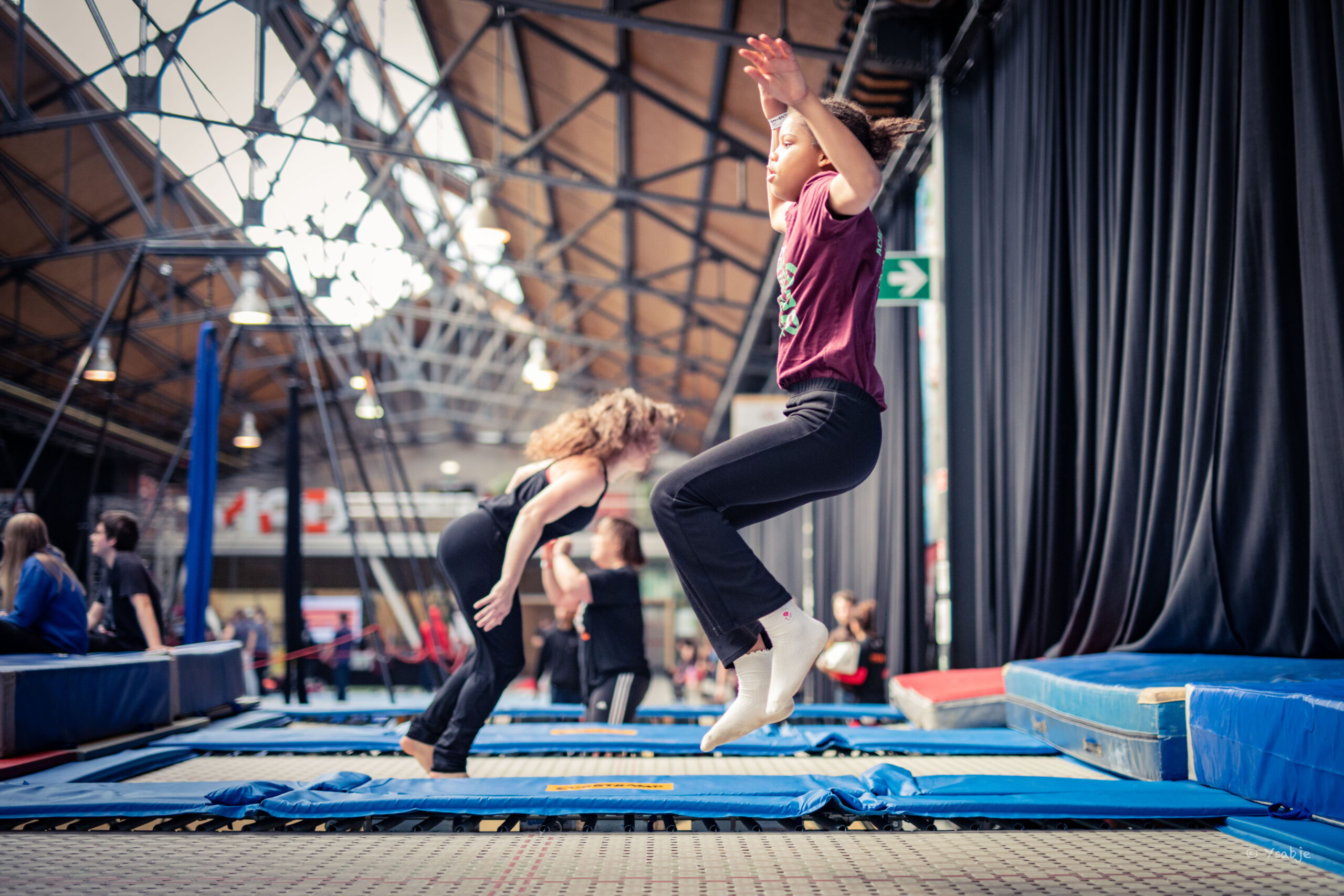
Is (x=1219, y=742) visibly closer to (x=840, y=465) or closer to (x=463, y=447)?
(x=840, y=465)

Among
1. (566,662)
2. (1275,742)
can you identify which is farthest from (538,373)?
(1275,742)

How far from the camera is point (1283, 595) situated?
278 centimetres

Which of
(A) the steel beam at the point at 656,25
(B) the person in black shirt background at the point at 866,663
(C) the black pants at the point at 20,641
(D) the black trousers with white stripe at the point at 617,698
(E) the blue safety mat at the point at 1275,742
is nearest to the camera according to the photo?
(E) the blue safety mat at the point at 1275,742

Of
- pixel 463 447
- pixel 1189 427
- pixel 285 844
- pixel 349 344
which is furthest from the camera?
pixel 463 447

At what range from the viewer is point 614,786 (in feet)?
7.45

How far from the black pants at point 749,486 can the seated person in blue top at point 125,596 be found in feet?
12.4

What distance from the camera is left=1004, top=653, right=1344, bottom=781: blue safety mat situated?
94.9 inches

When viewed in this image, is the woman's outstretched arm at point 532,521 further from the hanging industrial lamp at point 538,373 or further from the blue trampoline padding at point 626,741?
the hanging industrial lamp at point 538,373

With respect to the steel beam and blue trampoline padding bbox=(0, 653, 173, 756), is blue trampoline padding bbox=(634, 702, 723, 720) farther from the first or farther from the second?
the steel beam

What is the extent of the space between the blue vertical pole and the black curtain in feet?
14.0

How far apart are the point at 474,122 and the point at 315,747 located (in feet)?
28.7

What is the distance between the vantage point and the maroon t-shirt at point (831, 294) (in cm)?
190

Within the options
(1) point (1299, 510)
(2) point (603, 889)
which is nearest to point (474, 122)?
(1) point (1299, 510)

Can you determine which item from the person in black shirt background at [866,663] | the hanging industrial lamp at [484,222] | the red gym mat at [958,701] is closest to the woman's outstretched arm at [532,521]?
the red gym mat at [958,701]
